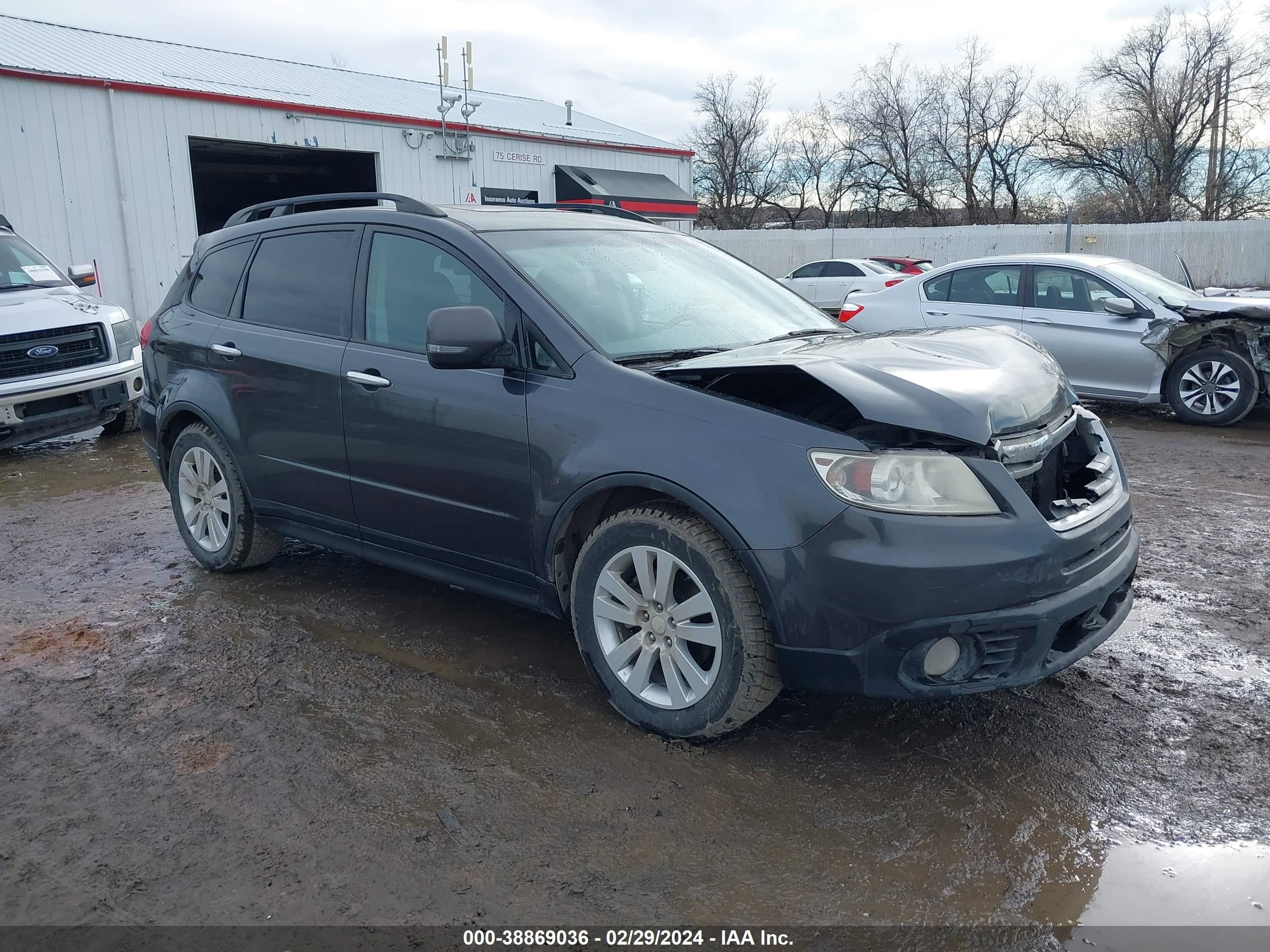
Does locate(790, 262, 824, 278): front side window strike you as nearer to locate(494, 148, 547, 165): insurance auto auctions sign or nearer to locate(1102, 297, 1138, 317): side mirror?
locate(494, 148, 547, 165): insurance auto auctions sign

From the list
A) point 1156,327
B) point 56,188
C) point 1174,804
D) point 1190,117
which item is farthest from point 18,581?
point 1190,117

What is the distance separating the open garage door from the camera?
1889 centimetres

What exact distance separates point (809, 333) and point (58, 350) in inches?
291

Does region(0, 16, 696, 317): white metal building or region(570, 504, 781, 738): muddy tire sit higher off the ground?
region(0, 16, 696, 317): white metal building

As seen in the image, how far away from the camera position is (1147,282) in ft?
29.9

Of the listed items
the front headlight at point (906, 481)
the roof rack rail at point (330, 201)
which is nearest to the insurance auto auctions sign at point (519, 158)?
the roof rack rail at point (330, 201)

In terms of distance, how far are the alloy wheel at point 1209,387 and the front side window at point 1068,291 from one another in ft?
3.15

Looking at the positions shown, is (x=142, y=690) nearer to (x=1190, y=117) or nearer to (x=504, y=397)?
(x=504, y=397)

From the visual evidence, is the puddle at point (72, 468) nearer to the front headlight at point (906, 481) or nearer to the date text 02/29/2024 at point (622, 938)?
the date text 02/29/2024 at point (622, 938)

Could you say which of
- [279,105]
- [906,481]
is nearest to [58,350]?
[906,481]

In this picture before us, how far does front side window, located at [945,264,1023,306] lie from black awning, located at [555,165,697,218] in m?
12.1

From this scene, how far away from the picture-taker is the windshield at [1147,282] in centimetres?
889

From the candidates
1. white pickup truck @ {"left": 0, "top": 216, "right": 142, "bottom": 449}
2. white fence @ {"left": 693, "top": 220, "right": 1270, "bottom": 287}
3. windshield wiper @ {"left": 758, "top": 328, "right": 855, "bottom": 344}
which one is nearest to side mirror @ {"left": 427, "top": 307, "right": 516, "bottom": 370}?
windshield wiper @ {"left": 758, "top": 328, "right": 855, "bottom": 344}

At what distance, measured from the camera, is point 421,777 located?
306cm
